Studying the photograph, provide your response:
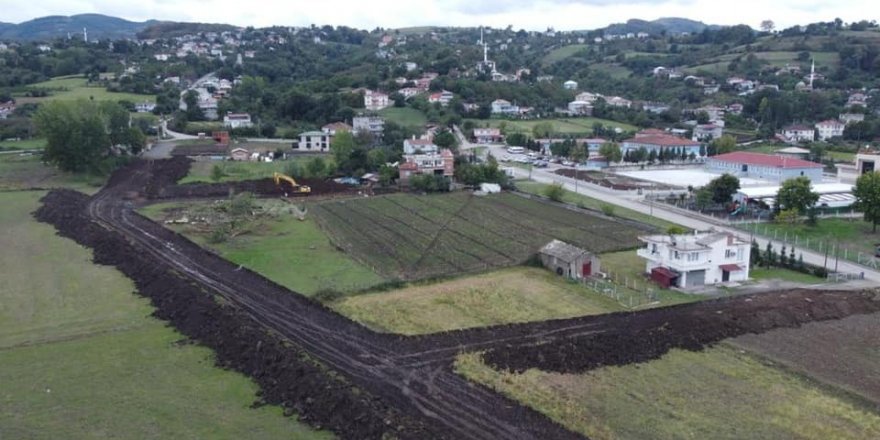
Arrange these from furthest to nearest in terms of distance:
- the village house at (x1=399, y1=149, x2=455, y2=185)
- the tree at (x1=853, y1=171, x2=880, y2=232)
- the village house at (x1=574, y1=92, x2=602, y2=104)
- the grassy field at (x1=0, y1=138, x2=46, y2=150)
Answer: the village house at (x1=574, y1=92, x2=602, y2=104)
the grassy field at (x1=0, y1=138, x2=46, y2=150)
the village house at (x1=399, y1=149, x2=455, y2=185)
the tree at (x1=853, y1=171, x2=880, y2=232)

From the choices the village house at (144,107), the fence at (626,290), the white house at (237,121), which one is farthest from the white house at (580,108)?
the fence at (626,290)

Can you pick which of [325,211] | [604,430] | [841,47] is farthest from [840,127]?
[604,430]

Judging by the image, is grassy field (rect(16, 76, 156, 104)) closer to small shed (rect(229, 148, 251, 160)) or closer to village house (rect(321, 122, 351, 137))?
village house (rect(321, 122, 351, 137))

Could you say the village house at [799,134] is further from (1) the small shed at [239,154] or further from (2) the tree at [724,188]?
(1) the small shed at [239,154]

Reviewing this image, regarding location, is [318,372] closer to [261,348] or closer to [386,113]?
[261,348]

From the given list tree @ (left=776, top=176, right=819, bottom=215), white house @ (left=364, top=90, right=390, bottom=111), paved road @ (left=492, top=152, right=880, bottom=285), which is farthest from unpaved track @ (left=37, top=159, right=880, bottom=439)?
white house @ (left=364, top=90, right=390, bottom=111)

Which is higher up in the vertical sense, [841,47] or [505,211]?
[841,47]

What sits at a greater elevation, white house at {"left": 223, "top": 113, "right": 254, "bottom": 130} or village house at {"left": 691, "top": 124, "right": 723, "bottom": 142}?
white house at {"left": 223, "top": 113, "right": 254, "bottom": 130}
